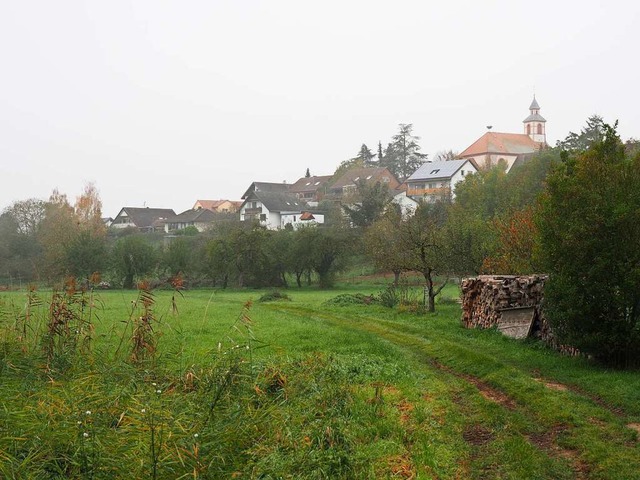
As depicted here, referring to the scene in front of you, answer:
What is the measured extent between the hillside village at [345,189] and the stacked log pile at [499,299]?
48619 millimetres

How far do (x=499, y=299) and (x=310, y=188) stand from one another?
93.8m

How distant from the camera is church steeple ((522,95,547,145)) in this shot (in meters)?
124

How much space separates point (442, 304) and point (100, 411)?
21.8 m

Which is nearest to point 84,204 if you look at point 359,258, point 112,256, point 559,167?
point 112,256

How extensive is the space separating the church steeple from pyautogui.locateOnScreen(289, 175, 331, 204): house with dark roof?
3960cm

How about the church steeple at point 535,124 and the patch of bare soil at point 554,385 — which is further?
the church steeple at point 535,124

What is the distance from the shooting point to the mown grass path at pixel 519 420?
24.7 feet

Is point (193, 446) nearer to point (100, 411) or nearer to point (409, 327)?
point (100, 411)

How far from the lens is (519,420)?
9375 mm

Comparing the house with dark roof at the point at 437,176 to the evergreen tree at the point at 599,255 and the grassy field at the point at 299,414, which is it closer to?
the evergreen tree at the point at 599,255

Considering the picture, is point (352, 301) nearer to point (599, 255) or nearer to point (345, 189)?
point (599, 255)

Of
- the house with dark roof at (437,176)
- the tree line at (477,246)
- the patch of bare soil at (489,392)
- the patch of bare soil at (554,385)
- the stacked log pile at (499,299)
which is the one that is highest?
the house with dark roof at (437,176)

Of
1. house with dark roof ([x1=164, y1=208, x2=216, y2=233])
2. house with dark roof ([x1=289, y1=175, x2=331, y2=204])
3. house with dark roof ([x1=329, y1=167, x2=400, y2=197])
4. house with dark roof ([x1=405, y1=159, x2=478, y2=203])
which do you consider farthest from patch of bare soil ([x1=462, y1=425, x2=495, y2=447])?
house with dark roof ([x1=289, y1=175, x2=331, y2=204])

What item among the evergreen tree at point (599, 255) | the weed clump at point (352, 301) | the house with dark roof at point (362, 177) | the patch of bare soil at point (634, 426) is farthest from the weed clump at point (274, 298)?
the house with dark roof at point (362, 177)
